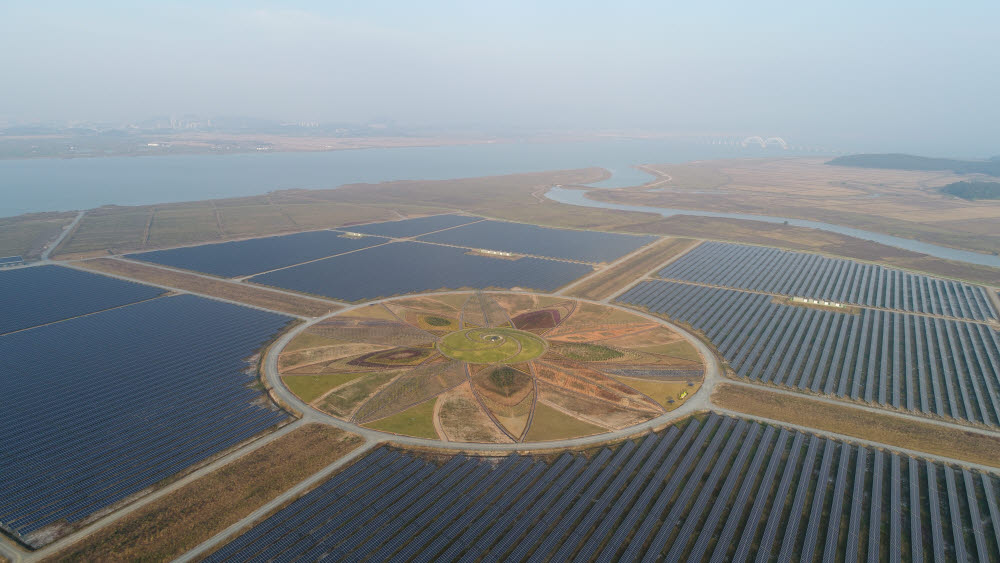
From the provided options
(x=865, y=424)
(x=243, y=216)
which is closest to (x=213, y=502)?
(x=865, y=424)

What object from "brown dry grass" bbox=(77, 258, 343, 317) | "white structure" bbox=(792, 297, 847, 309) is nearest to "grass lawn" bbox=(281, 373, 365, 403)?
"brown dry grass" bbox=(77, 258, 343, 317)

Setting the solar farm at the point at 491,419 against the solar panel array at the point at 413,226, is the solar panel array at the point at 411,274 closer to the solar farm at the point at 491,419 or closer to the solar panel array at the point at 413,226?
the solar farm at the point at 491,419

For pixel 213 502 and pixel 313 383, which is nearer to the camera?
pixel 213 502

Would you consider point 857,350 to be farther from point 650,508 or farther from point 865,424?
point 650,508

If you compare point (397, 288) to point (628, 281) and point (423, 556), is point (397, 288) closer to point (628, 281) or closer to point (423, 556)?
point (628, 281)

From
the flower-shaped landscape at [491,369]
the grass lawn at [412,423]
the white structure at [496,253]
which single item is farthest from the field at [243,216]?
the grass lawn at [412,423]

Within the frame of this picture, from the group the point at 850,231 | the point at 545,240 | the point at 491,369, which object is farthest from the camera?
the point at 850,231

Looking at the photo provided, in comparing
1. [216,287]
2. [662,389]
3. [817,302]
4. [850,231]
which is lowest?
[662,389]
